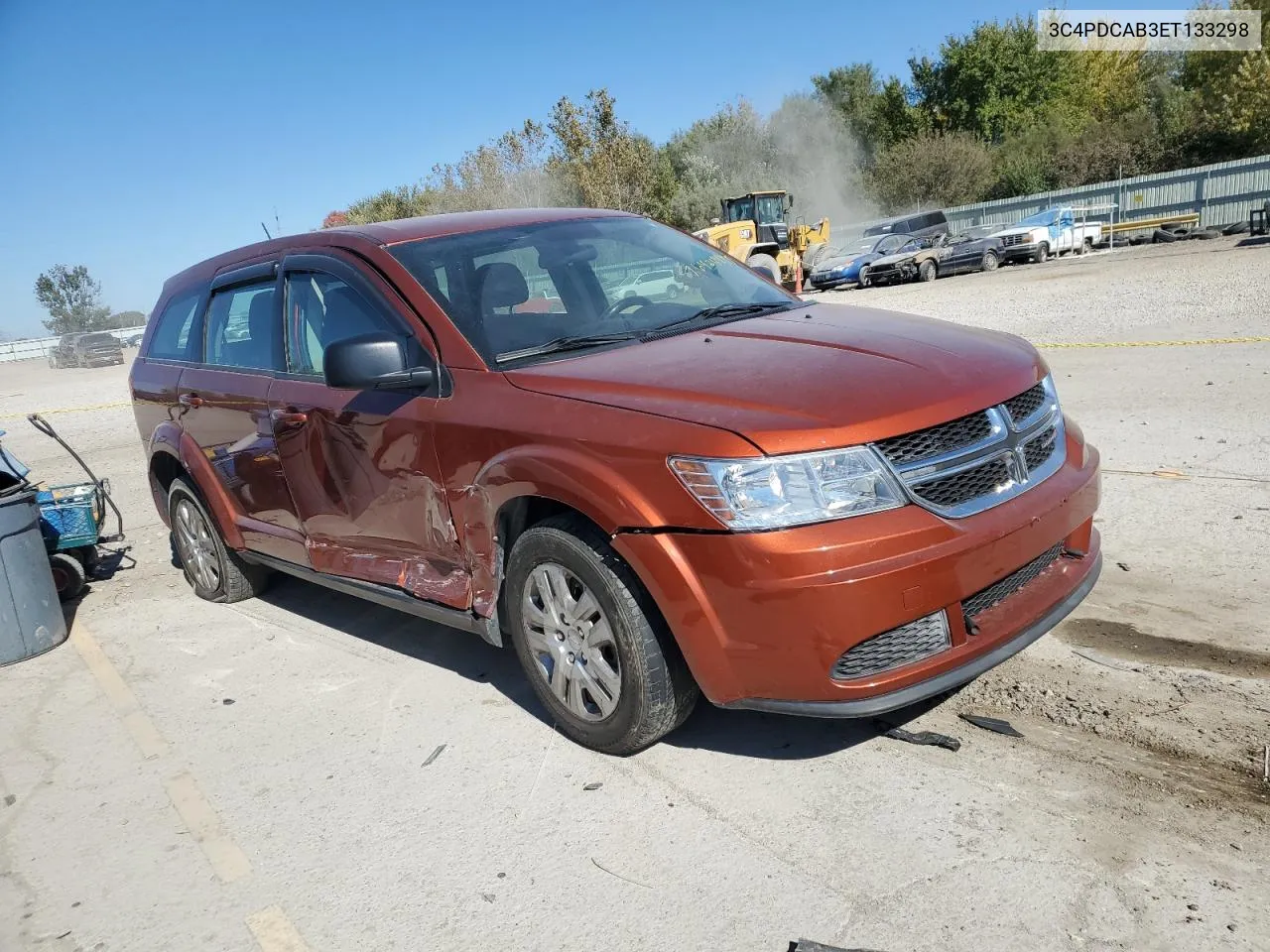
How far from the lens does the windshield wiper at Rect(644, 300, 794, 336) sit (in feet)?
13.5

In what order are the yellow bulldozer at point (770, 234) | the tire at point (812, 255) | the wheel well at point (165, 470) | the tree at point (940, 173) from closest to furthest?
the wheel well at point (165, 470)
the yellow bulldozer at point (770, 234)
the tire at point (812, 255)
the tree at point (940, 173)

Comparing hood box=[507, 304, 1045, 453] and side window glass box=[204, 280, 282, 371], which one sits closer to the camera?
hood box=[507, 304, 1045, 453]

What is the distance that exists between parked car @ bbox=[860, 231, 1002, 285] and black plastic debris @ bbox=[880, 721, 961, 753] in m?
26.1

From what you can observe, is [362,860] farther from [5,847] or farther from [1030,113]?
[1030,113]

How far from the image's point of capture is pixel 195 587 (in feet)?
Answer: 21.4

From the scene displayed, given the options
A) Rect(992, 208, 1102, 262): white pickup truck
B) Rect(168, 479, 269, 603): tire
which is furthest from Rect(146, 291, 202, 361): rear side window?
Rect(992, 208, 1102, 262): white pickup truck

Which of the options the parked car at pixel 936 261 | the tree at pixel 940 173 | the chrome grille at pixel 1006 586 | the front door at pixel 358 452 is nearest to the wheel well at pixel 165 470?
the front door at pixel 358 452

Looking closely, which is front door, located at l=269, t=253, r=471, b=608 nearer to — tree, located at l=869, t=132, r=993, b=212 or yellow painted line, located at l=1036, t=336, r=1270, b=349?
yellow painted line, located at l=1036, t=336, r=1270, b=349

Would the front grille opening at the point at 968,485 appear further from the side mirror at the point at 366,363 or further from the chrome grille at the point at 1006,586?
the side mirror at the point at 366,363

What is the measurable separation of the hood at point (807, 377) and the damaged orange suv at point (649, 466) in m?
0.01

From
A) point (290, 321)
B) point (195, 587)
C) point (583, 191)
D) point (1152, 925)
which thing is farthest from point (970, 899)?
point (583, 191)

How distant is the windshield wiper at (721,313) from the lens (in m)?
4.11

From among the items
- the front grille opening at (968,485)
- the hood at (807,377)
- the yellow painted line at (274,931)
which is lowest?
the yellow painted line at (274,931)

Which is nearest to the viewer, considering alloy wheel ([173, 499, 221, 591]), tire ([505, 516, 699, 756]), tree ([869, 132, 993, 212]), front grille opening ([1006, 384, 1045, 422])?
tire ([505, 516, 699, 756])
